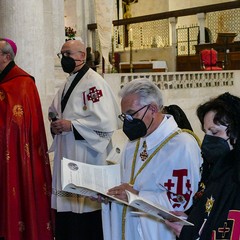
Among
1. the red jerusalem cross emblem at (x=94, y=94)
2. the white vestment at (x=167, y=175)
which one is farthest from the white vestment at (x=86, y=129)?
the white vestment at (x=167, y=175)

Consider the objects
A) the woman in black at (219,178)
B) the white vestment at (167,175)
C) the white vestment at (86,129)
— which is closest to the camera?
the woman in black at (219,178)

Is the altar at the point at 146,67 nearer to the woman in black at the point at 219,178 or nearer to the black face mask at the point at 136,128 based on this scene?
the black face mask at the point at 136,128

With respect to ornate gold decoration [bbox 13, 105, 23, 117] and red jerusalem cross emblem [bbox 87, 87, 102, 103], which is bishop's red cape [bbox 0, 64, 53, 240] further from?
red jerusalem cross emblem [bbox 87, 87, 102, 103]

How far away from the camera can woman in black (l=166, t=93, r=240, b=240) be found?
206 centimetres

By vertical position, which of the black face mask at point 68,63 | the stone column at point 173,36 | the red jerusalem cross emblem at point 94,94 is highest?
the stone column at point 173,36

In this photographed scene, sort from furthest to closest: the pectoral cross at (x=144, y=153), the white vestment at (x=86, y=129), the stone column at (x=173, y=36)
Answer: the stone column at (x=173, y=36)
the white vestment at (x=86, y=129)
the pectoral cross at (x=144, y=153)

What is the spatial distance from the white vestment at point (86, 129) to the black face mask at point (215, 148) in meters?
1.85

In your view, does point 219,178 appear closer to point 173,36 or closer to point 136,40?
point 173,36

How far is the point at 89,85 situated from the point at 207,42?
11608 millimetres

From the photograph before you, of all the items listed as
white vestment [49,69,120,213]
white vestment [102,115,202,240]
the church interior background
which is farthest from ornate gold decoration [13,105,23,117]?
white vestment [102,115,202,240]

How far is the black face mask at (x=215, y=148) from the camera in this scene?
2.23m

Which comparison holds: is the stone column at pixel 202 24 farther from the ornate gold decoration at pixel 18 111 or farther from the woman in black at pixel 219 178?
the woman in black at pixel 219 178

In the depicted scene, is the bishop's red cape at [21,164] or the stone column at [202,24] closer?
the bishop's red cape at [21,164]

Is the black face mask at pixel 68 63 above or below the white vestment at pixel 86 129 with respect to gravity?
above
